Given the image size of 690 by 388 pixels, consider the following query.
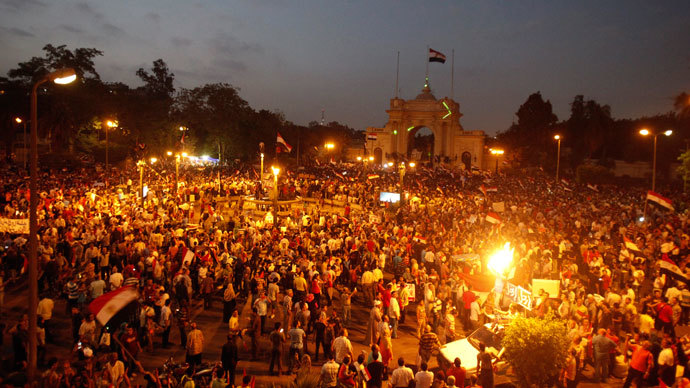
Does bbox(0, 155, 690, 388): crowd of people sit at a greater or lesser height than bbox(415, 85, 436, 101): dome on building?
lesser

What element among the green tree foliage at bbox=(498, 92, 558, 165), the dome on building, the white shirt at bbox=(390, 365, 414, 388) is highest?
the dome on building

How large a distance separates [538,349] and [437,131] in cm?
6415

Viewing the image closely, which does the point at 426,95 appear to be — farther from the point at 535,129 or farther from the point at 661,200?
the point at 661,200

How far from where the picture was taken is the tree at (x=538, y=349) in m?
8.01

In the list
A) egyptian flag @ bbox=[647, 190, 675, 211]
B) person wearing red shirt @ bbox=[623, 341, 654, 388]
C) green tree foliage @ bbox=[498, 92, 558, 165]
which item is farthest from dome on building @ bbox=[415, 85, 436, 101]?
person wearing red shirt @ bbox=[623, 341, 654, 388]

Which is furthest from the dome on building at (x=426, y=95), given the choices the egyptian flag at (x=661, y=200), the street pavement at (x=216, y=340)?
the street pavement at (x=216, y=340)

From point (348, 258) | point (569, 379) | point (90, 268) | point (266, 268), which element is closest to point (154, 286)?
point (90, 268)

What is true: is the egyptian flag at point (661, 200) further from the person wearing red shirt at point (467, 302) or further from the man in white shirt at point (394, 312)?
the man in white shirt at point (394, 312)

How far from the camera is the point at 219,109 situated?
5078 cm

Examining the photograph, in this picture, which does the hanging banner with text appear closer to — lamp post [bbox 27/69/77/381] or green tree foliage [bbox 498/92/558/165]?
lamp post [bbox 27/69/77/381]

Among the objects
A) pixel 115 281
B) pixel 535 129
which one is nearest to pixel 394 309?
pixel 115 281

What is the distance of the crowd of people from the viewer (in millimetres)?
8562

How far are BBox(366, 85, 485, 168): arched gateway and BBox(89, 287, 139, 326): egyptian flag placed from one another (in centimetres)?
6256

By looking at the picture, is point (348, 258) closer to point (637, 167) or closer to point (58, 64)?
point (58, 64)
